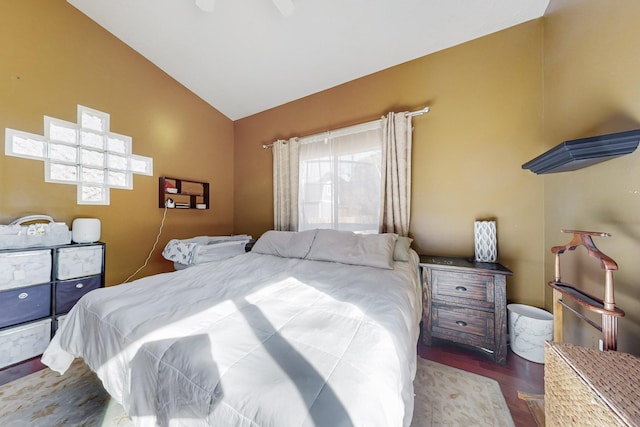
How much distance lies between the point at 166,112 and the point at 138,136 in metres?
0.51

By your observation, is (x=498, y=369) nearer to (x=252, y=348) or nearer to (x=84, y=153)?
(x=252, y=348)

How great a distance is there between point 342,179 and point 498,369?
2.16 meters

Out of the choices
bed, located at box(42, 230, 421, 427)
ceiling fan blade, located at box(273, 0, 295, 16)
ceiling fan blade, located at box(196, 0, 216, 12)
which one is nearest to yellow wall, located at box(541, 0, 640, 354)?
bed, located at box(42, 230, 421, 427)

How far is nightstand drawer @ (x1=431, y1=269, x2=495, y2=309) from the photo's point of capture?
1.69 metres

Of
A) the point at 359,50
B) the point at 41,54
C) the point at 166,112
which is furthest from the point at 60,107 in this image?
the point at 359,50

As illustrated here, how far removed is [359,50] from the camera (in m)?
2.25

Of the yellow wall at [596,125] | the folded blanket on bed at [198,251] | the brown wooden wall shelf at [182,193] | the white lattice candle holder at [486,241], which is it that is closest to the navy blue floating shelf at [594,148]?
the yellow wall at [596,125]

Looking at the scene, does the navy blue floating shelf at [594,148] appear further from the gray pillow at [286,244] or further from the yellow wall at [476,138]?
the gray pillow at [286,244]

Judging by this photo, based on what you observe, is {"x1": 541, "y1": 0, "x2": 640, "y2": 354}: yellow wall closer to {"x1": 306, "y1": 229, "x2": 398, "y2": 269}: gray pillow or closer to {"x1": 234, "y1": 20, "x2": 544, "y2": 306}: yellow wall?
{"x1": 234, "y1": 20, "x2": 544, "y2": 306}: yellow wall

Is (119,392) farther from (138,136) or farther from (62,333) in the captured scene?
(138,136)

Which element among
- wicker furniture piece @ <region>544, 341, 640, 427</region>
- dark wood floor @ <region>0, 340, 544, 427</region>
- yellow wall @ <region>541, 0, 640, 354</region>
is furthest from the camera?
Answer: dark wood floor @ <region>0, 340, 544, 427</region>

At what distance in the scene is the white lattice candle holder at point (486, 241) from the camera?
1902mm

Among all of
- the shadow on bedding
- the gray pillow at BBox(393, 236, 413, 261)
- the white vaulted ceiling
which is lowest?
the shadow on bedding

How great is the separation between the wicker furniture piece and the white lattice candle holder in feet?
3.34
